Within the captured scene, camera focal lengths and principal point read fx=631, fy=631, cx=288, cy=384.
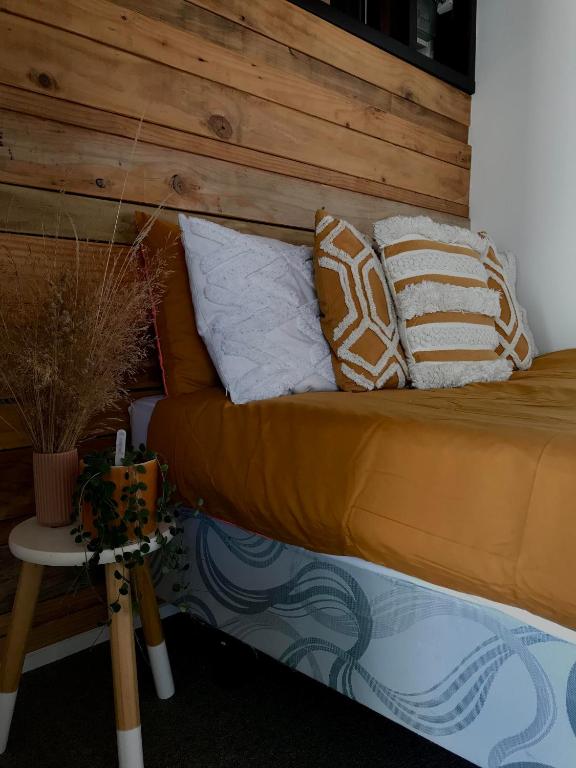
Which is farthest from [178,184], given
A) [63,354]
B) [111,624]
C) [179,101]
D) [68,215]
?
[111,624]

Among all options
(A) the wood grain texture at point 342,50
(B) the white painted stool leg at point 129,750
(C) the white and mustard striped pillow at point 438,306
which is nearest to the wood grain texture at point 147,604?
(B) the white painted stool leg at point 129,750

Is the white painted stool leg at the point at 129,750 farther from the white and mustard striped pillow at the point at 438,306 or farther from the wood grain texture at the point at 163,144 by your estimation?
the wood grain texture at the point at 163,144

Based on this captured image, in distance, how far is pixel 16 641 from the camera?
1111 millimetres

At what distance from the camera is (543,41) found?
7.75ft

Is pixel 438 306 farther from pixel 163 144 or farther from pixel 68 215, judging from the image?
pixel 68 215

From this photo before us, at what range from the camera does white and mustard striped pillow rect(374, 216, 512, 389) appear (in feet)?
5.09

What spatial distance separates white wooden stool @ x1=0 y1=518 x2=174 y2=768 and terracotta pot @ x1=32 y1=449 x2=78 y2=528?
0.08 ft

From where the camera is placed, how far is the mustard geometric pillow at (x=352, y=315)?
4.80 feet

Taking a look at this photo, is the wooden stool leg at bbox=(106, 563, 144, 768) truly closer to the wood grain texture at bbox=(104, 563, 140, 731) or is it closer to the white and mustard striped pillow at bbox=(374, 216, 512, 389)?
the wood grain texture at bbox=(104, 563, 140, 731)

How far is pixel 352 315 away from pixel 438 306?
251 millimetres


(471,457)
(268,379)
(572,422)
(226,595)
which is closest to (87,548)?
(226,595)

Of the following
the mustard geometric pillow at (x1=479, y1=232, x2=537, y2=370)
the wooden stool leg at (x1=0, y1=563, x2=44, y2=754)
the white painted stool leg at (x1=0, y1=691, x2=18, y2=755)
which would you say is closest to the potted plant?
the wooden stool leg at (x1=0, y1=563, x2=44, y2=754)

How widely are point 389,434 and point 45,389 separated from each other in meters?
0.60

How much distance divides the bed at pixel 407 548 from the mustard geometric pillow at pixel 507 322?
0.59m
